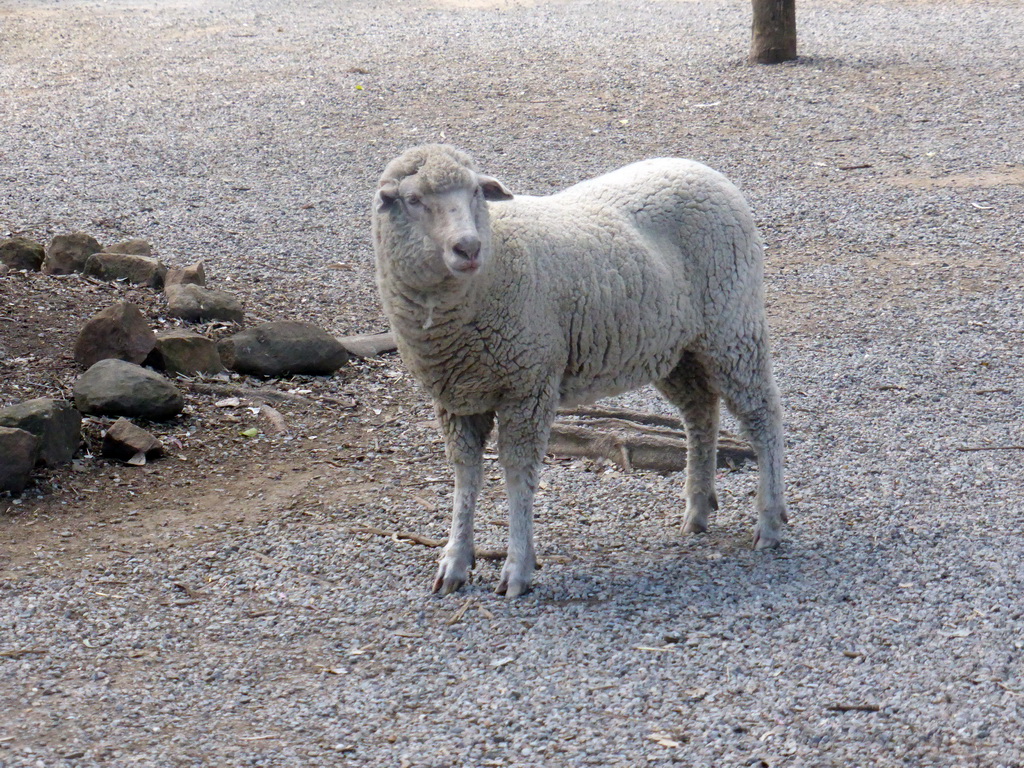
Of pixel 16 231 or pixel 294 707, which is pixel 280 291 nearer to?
pixel 16 231

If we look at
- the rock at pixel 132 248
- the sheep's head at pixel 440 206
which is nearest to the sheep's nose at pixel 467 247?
the sheep's head at pixel 440 206

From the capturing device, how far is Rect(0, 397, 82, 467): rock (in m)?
5.95

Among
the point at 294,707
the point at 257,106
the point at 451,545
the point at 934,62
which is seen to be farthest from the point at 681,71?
the point at 294,707

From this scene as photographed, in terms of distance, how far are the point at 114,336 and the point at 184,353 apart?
428 millimetres

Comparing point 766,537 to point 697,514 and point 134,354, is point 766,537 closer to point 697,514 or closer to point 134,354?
point 697,514

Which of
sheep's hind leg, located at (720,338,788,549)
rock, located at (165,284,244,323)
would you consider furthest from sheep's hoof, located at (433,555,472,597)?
rock, located at (165,284,244,323)

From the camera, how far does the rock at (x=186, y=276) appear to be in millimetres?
8492

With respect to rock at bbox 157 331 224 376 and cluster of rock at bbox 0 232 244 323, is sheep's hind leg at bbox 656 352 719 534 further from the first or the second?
cluster of rock at bbox 0 232 244 323

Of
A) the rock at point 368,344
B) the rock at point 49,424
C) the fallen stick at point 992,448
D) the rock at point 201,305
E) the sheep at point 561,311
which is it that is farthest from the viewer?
the rock at point 201,305

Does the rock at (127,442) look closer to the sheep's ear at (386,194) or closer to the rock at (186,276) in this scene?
the rock at (186,276)

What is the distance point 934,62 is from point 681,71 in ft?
11.0

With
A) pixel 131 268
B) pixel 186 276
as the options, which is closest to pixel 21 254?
pixel 131 268

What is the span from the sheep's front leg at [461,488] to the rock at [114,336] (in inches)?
111

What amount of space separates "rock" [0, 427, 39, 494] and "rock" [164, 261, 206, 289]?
2.80 meters
